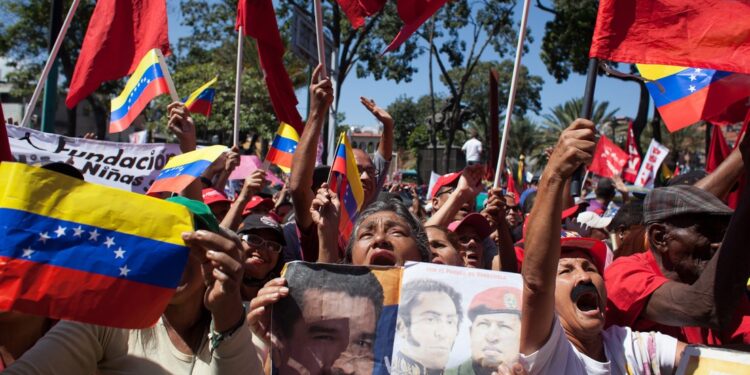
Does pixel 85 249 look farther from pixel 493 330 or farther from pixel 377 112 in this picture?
pixel 377 112

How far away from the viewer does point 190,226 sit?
6.26 ft

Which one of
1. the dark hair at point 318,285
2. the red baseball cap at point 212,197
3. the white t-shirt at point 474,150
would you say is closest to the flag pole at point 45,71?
the red baseball cap at point 212,197

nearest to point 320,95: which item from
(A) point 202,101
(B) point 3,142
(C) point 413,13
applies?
(C) point 413,13

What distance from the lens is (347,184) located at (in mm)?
3840

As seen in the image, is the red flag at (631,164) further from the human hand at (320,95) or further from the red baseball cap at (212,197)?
the human hand at (320,95)

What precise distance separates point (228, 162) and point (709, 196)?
9.67 feet

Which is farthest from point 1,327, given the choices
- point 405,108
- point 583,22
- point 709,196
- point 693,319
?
point 405,108

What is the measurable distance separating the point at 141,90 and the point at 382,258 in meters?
2.91

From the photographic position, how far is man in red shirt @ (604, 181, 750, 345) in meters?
2.18

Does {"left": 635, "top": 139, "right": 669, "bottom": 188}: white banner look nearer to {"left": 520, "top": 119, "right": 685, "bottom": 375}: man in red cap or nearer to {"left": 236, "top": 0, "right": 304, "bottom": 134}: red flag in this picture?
{"left": 236, "top": 0, "right": 304, "bottom": 134}: red flag

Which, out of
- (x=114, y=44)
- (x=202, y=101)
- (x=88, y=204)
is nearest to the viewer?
(x=88, y=204)

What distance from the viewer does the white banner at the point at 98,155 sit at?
475 cm

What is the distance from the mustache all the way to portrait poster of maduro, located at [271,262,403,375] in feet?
2.25

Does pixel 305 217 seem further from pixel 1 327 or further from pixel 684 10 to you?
pixel 684 10
